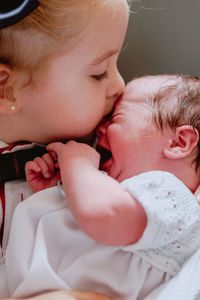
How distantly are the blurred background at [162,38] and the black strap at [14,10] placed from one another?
1.90ft

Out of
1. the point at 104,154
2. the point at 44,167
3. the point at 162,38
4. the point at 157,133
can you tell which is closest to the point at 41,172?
the point at 44,167

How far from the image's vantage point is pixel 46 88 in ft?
2.97

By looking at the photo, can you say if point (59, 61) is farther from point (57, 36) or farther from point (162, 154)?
point (162, 154)

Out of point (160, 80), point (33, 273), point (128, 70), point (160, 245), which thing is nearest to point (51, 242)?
point (33, 273)

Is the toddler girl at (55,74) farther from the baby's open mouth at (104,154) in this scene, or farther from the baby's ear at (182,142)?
the baby's ear at (182,142)

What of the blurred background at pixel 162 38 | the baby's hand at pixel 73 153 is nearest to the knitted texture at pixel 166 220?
the baby's hand at pixel 73 153

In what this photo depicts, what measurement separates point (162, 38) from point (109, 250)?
0.74m

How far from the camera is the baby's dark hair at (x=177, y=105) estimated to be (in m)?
0.96

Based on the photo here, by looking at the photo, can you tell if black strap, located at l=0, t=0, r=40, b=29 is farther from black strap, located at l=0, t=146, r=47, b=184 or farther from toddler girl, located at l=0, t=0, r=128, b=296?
black strap, located at l=0, t=146, r=47, b=184

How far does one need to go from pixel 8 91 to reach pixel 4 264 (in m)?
0.39

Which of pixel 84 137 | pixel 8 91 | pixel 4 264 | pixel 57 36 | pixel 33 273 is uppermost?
pixel 57 36

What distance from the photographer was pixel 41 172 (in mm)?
976

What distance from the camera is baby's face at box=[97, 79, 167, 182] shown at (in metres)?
0.95

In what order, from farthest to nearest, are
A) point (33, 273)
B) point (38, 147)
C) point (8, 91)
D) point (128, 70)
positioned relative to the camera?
point (128, 70)
point (38, 147)
point (8, 91)
point (33, 273)
